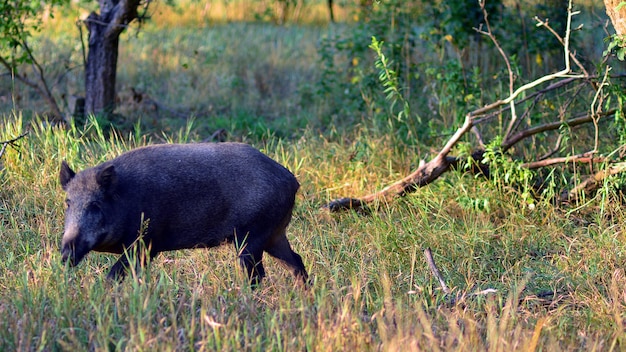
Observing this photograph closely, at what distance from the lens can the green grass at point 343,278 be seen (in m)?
4.20

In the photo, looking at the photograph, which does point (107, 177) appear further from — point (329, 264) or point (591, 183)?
point (591, 183)

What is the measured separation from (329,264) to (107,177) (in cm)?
171

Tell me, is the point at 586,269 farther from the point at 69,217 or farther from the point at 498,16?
the point at 498,16

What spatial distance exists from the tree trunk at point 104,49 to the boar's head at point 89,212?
4062mm

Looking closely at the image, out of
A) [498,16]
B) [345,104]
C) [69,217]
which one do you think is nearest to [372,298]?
[69,217]


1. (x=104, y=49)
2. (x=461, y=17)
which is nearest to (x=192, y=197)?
(x=104, y=49)

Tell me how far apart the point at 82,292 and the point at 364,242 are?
245 cm

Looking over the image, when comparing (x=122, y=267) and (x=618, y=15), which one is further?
(x=618, y=15)

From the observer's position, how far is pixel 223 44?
1317 centimetres

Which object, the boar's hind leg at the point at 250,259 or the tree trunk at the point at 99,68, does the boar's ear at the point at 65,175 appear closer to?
the boar's hind leg at the point at 250,259

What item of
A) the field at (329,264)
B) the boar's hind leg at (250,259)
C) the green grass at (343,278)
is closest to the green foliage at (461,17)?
the field at (329,264)

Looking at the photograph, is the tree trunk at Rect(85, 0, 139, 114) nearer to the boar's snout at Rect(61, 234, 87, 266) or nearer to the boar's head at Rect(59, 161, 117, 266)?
the boar's head at Rect(59, 161, 117, 266)

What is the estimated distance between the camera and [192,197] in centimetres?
536

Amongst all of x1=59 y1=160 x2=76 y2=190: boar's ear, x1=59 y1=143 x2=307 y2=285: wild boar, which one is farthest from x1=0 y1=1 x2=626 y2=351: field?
x1=59 y1=160 x2=76 y2=190: boar's ear
